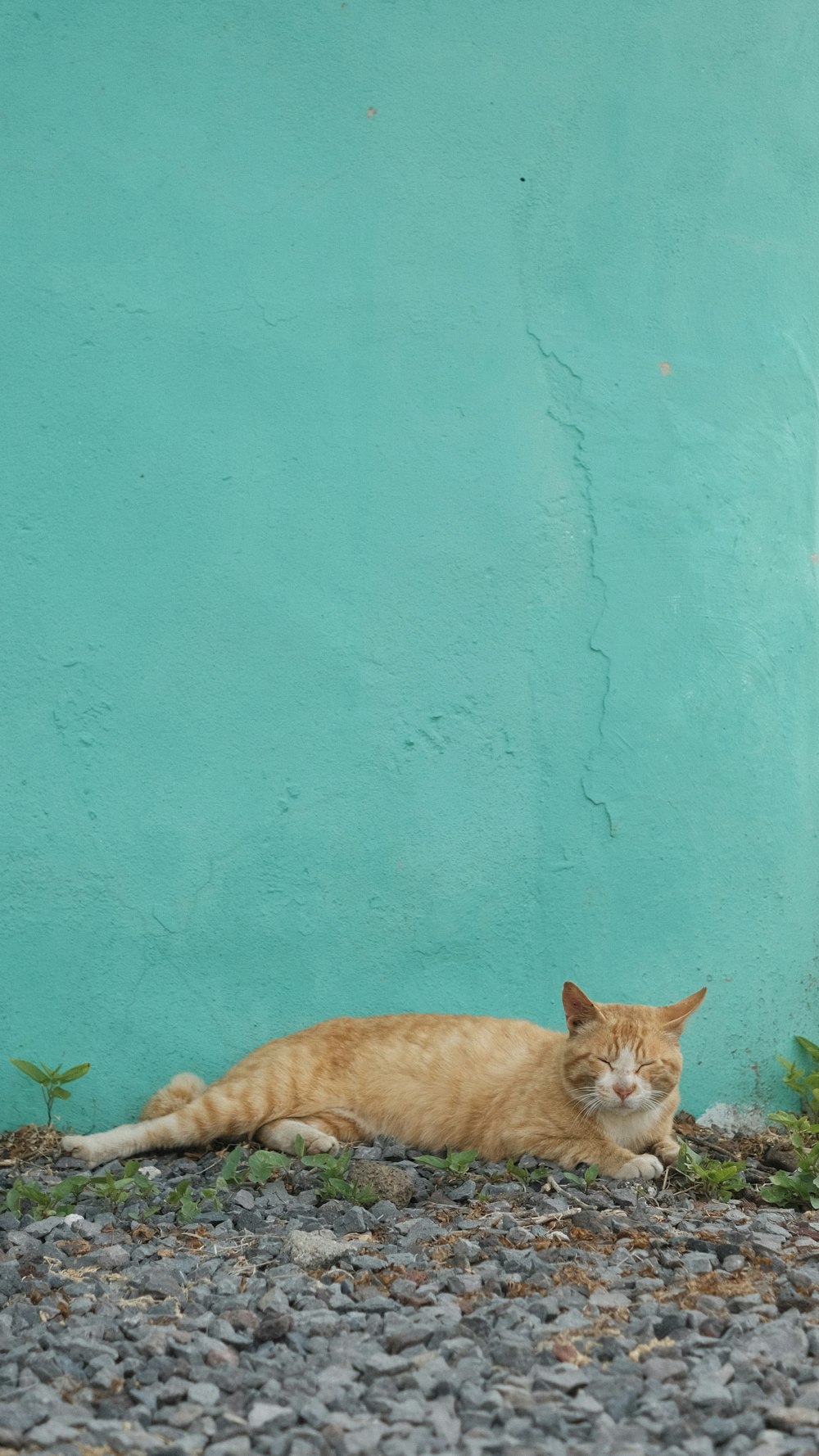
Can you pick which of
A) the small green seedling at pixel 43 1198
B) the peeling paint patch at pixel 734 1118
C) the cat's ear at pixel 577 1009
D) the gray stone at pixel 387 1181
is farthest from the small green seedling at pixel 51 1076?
the peeling paint patch at pixel 734 1118

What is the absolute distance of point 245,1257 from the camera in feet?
10.1

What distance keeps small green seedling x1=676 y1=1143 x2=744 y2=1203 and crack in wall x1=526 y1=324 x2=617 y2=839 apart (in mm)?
1230

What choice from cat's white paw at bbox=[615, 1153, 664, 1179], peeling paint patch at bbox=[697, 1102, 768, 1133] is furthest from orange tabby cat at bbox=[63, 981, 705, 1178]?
peeling paint patch at bbox=[697, 1102, 768, 1133]

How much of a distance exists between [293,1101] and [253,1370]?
156 centimetres

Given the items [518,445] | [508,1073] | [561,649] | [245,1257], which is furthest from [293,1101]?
[518,445]

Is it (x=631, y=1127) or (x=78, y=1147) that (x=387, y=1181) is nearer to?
(x=631, y=1127)

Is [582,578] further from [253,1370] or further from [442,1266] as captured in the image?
[253,1370]

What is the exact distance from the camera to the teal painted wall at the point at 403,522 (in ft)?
13.4

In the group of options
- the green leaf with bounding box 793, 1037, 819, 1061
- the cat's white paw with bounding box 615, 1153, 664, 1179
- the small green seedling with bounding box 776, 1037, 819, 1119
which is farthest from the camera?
the green leaf with bounding box 793, 1037, 819, 1061

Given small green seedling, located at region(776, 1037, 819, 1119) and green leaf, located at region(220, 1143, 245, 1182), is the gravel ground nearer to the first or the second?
green leaf, located at region(220, 1143, 245, 1182)

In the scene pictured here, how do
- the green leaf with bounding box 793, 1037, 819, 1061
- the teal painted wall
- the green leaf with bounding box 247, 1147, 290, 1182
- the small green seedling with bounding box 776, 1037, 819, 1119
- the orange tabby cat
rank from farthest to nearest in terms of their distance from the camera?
the green leaf with bounding box 793, 1037, 819, 1061 < the small green seedling with bounding box 776, 1037, 819, 1119 < the teal painted wall < the orange tabby cat < the green leaf with bounding box 247, 1147, 290, 1182

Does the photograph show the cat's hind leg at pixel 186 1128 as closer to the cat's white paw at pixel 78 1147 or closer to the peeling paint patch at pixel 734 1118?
the cat's white paw at pixel 78 1147

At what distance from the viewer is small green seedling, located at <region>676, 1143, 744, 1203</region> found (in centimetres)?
A: 365

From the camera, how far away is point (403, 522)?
444 cm
